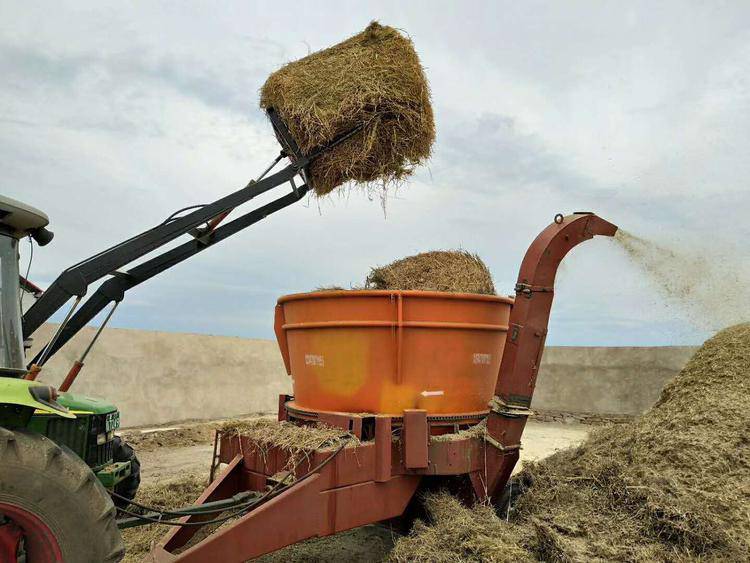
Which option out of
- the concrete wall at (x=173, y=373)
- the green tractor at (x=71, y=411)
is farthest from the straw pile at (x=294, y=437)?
the concrete wall at (x=173, y=373)

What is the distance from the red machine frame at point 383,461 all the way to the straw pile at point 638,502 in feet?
1.00

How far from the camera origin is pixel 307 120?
514cm

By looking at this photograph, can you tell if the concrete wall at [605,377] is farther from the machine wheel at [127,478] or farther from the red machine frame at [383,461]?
the machine wheel at [127,478]

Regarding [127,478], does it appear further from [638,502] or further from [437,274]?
[638,502]

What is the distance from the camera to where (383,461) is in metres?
3.99

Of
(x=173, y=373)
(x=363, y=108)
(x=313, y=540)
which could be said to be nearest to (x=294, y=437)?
(x=313, y=540)

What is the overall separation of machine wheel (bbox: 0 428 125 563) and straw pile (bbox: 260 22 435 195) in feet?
10.8

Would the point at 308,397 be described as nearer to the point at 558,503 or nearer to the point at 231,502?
the point at 231,502

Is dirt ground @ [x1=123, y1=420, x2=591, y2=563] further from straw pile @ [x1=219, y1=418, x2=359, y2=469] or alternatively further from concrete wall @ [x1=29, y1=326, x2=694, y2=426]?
straw pile @ [x1=219, y1=418, x2=359, y2=469]

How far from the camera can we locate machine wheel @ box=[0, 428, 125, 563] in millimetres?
2771

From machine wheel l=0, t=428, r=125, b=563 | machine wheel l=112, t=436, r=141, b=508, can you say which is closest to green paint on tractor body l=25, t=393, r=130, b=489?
machine wheel l=112, t=436, r=141, b=508

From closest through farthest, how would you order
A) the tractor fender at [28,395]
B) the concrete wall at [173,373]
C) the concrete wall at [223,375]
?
the tractor fender at [28,395]
the concrete wall at [173,373]
the concrete wall at [223,375]

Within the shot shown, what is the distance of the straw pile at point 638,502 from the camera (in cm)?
361

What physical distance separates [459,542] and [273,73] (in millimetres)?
4479
